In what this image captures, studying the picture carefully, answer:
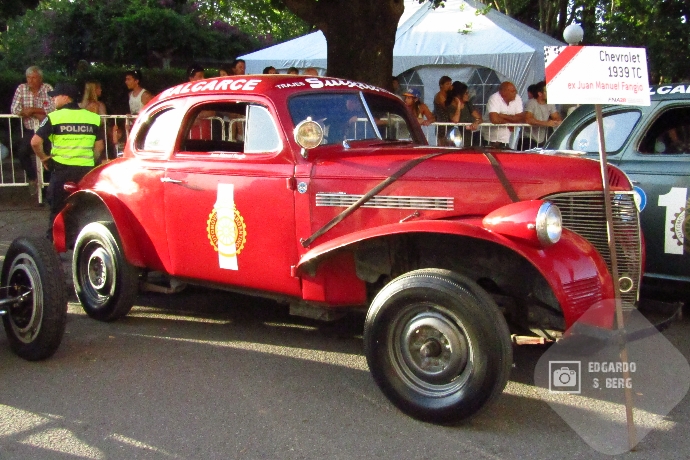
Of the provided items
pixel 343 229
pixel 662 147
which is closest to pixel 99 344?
pixel 343 229

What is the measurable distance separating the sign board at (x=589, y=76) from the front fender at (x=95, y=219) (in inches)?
125

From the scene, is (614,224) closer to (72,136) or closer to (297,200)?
(297,200)

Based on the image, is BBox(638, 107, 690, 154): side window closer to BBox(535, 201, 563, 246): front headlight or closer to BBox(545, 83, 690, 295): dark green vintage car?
BBox(545, 83, 690, 295): dark green vintage car

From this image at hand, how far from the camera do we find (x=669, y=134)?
19.9ft

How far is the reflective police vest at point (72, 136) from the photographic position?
23.9 ft

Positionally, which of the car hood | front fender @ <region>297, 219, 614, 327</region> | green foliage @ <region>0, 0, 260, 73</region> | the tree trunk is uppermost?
green foliage @ <region>0, 0, 260, 73</region>

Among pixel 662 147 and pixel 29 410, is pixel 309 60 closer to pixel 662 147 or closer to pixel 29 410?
pixel 662 147

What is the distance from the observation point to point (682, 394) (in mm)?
4523

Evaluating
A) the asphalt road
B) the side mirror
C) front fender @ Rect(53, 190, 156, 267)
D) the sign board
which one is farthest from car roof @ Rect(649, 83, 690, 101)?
front fender @ Rect(53, 190, 156, 267)

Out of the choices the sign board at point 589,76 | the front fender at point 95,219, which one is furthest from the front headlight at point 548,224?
the front fender at point 95,219

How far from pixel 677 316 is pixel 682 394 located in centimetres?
54

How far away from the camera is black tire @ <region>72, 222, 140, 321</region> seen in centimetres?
592

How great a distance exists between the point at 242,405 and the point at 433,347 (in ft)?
3.78

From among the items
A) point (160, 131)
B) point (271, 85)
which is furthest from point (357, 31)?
point (271, 85)
